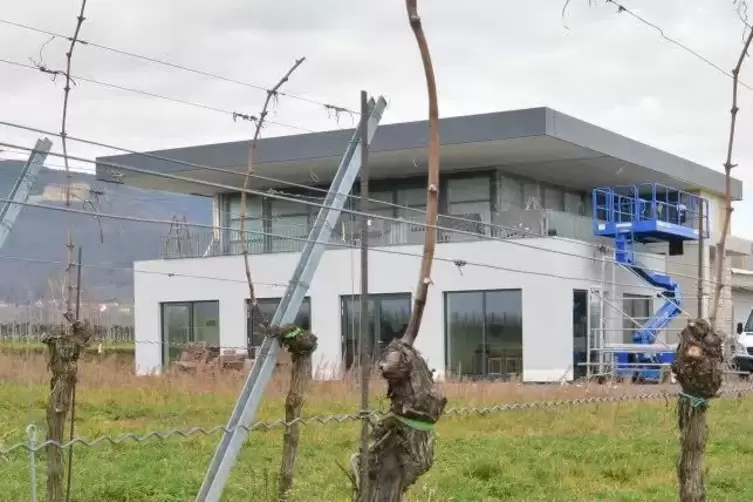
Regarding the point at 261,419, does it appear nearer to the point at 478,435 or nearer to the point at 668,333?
the point at 478,435

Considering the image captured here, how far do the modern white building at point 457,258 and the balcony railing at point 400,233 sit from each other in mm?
50

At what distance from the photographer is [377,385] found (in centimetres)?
1505

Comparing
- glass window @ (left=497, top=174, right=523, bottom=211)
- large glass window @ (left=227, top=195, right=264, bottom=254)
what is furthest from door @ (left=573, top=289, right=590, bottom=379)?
large glass window @ (left=227, top=195, right=264, bottom=254)

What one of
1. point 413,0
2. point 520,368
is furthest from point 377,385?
point 413,0

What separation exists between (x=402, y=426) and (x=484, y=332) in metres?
21.1

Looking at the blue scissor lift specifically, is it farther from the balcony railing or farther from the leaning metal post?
the leaning metal post

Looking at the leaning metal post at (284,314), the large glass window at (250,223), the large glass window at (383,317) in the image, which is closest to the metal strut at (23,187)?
the leaning metal post at (284,314)

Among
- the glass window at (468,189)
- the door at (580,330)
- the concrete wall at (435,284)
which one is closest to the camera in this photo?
the concrete wall at (435,284)

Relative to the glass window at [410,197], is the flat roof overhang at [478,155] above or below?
above

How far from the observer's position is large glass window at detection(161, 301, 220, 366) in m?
28.2

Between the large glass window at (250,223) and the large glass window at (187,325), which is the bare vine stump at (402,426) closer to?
the large glass window at (250,223)

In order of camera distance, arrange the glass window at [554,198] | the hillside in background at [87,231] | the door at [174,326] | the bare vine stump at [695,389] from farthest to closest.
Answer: the glass window at [554,198] < the door at [174,326] < the hillside in background at [87,231] < the bare vine stump at [695,389]

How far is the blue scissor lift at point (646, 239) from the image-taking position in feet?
76.1

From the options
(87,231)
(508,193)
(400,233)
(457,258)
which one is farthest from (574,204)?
(87,231)
